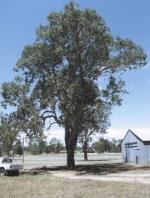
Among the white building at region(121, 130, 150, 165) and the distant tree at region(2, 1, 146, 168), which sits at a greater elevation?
the distant tree at region(2, 1, 146, 168)

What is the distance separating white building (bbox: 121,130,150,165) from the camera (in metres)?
51.5

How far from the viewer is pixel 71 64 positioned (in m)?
43.2

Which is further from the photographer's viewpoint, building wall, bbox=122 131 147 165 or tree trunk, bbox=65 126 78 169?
building wall, bbox=122 131 147 165

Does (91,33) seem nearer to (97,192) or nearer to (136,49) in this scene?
(136,49)

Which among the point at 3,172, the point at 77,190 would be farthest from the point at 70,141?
the point at 77,190

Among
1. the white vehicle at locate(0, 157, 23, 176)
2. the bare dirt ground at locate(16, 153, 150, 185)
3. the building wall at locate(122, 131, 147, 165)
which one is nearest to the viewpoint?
the bare dirt ground at locate(16, 153, 150, 185)

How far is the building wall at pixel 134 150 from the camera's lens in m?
51.6

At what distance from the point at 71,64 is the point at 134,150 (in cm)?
1609

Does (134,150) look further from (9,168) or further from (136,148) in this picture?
(9,168)

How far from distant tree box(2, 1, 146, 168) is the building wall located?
9.31 metres

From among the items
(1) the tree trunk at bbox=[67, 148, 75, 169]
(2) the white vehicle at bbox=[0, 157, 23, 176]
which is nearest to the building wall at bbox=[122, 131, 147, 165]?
(1) the tree trunk at bbox=[67, 148, 75, 169]

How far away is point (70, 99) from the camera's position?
42.1 meters

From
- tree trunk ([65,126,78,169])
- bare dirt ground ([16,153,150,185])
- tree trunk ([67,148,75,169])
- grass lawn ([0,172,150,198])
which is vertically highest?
tree trunk ([65,126,78,169])

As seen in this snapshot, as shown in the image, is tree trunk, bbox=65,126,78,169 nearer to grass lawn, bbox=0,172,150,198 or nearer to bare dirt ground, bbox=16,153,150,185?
bare dirt ground, bbox=16,153,150,185
